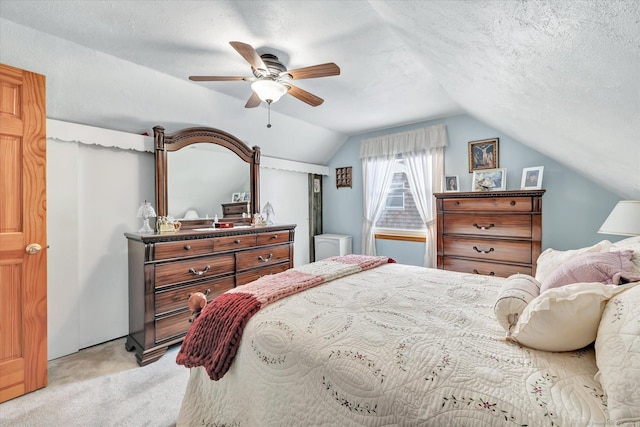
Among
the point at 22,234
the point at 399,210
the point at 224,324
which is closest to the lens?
the point at 224,324

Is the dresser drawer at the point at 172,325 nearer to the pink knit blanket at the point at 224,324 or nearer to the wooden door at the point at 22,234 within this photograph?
the wooden door at the point at 22,234

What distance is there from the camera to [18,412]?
174 cm

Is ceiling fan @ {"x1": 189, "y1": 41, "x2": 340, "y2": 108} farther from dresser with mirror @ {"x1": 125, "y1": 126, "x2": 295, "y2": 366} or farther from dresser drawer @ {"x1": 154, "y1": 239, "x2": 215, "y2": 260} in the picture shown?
dresser drawer @ {"x1": 154, "y1": 239, "x2": 215, "y2": 260}

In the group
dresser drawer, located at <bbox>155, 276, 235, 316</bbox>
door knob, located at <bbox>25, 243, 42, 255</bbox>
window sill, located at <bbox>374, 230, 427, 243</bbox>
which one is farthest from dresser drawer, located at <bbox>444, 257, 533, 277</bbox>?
door knob, located at <bbox>25, 243, 42, 255</bbox>

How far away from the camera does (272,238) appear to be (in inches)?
133

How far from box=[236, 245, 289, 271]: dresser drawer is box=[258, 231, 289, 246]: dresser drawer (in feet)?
0.20

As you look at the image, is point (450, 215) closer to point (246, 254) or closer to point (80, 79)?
point (246, 254)

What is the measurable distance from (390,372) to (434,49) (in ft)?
5.96

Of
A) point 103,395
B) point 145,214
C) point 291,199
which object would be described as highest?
point 291,199

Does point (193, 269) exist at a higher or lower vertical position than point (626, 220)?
lower

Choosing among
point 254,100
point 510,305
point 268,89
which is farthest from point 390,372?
point 254,100

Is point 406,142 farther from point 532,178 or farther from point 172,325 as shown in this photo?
point 172,325

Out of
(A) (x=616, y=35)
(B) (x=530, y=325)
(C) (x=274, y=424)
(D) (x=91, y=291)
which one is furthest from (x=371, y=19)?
(D) (x=91, y=291)

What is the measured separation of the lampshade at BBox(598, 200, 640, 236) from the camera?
193 cm
